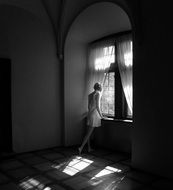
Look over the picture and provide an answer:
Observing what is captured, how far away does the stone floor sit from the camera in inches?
149

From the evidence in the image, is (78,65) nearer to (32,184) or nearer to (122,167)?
(122,167)

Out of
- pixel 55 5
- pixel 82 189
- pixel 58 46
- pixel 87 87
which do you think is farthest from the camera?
pixel 87 87

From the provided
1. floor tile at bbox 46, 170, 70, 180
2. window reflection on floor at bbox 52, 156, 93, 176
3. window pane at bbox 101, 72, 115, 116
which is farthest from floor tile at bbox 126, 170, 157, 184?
window pane at bbox 101, 72, 115, 116

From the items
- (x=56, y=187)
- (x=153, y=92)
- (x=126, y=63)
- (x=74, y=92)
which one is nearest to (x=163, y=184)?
(x=153, y=92)

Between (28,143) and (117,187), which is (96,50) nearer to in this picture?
(28,143)

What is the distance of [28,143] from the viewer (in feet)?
19.6

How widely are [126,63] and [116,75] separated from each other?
24.4 inches

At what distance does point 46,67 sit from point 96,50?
1.54 m

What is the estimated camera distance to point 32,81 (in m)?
6.03

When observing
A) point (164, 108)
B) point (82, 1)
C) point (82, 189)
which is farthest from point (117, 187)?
point (82, 1)

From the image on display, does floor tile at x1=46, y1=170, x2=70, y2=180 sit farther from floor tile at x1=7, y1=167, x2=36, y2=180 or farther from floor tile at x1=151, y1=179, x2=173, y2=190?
floor tile at x1=151, y1=179, x2=173, y2=190

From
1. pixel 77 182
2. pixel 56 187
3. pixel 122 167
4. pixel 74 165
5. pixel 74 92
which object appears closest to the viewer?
pixel 56 187

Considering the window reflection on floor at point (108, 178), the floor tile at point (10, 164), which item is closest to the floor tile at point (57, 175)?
the window reflection on floor at point (108, 178)

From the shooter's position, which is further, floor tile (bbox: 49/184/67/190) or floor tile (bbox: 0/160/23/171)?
floor tile (bbox: 0/160/23/171)
